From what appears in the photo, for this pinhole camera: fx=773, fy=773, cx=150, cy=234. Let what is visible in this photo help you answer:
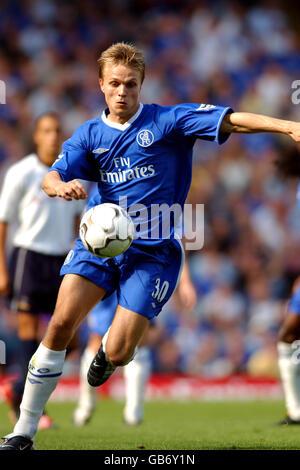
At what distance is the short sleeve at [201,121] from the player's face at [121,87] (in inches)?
11.2

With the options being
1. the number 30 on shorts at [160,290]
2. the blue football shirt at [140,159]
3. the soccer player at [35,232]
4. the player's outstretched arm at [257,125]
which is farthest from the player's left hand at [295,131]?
the soccer player at [35,232]

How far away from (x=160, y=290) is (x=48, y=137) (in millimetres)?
2641

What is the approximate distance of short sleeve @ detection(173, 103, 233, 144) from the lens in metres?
4.60

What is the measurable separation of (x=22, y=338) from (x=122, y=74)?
2.98 m

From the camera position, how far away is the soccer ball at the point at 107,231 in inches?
177

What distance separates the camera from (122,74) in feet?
15.7

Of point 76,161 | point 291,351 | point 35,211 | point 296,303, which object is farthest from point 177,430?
point 76,161

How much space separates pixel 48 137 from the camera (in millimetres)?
7105

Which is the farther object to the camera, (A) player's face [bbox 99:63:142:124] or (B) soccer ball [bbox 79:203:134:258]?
(A) player's face [bbox 99:63:142:124]

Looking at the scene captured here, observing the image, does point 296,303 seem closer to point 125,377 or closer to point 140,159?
point 125,377

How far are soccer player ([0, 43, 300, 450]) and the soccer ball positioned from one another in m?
0.24

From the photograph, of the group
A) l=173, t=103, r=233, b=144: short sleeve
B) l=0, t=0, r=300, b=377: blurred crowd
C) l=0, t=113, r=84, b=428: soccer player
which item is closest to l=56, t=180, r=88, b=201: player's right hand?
l=173, t=103, r=233, b=144: short sleeve

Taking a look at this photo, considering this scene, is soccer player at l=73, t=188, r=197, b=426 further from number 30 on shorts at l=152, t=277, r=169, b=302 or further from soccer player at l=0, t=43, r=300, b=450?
soccer player at l=0, t=43, r=300, b=450
